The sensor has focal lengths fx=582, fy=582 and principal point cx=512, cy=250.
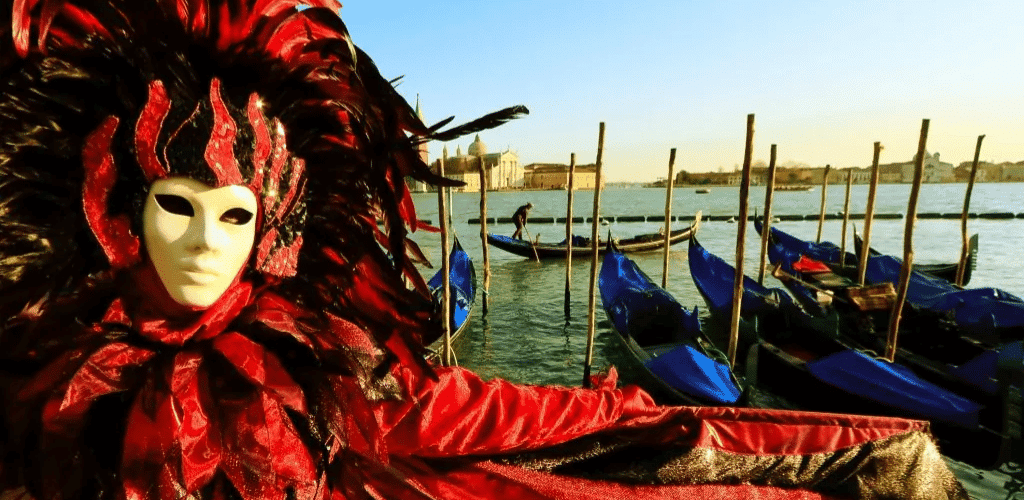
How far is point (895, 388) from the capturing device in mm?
4785

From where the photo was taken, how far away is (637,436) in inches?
53.1

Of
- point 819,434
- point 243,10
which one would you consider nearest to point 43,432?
point 243,10

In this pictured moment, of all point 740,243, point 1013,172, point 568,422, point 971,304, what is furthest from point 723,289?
point 1013,172

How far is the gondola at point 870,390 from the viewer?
4.60 metres

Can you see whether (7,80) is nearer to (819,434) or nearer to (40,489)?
(40,489)

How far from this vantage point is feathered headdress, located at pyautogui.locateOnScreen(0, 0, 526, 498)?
0.84m

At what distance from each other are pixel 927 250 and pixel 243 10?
81.4 ft

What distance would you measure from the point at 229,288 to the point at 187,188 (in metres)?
0.17

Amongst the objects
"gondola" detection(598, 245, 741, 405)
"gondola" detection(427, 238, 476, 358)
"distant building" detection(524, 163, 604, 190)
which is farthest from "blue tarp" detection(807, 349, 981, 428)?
"distant building" detection(524, 163, 604, 190)

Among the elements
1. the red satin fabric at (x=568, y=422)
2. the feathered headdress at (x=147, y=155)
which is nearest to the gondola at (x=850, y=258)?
the red satin fabric at (x=568, y=422)

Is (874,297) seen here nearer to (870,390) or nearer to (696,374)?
(870,390)

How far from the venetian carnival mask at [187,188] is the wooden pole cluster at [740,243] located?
620 cm

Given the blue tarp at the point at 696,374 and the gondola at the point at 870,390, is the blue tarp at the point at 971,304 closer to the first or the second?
the gondola at the point at 870,390

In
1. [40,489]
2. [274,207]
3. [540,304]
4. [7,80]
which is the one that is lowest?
[540,304]
